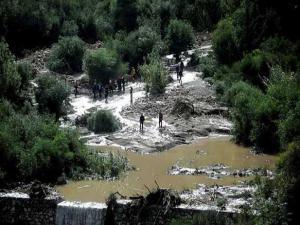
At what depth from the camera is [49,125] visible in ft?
110

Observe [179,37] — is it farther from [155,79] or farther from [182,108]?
[182,108]

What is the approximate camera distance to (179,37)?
6081 cm

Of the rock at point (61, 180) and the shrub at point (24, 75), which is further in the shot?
the shrub at point (24, 75)

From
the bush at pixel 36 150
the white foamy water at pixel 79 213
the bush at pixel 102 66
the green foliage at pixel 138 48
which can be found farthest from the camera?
the green foliage at pixel 138 48

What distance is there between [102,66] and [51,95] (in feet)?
32.9

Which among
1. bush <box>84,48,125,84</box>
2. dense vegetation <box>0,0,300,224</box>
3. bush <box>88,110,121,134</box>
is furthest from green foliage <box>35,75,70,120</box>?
bush <box>84,48,125,84</box>

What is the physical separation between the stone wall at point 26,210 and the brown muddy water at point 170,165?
2.57 m

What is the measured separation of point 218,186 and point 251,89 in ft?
45.0

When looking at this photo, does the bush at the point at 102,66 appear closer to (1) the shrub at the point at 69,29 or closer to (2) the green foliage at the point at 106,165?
(1) the shrub at the point at 69,29

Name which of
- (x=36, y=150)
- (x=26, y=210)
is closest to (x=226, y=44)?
(x=36, y=150)

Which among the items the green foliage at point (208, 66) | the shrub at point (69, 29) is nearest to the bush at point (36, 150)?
the green foliage at point (208, 66)

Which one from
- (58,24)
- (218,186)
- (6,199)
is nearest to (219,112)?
(218,186)

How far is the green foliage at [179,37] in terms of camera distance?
200ft

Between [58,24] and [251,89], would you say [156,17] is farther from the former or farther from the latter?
[251,89]
